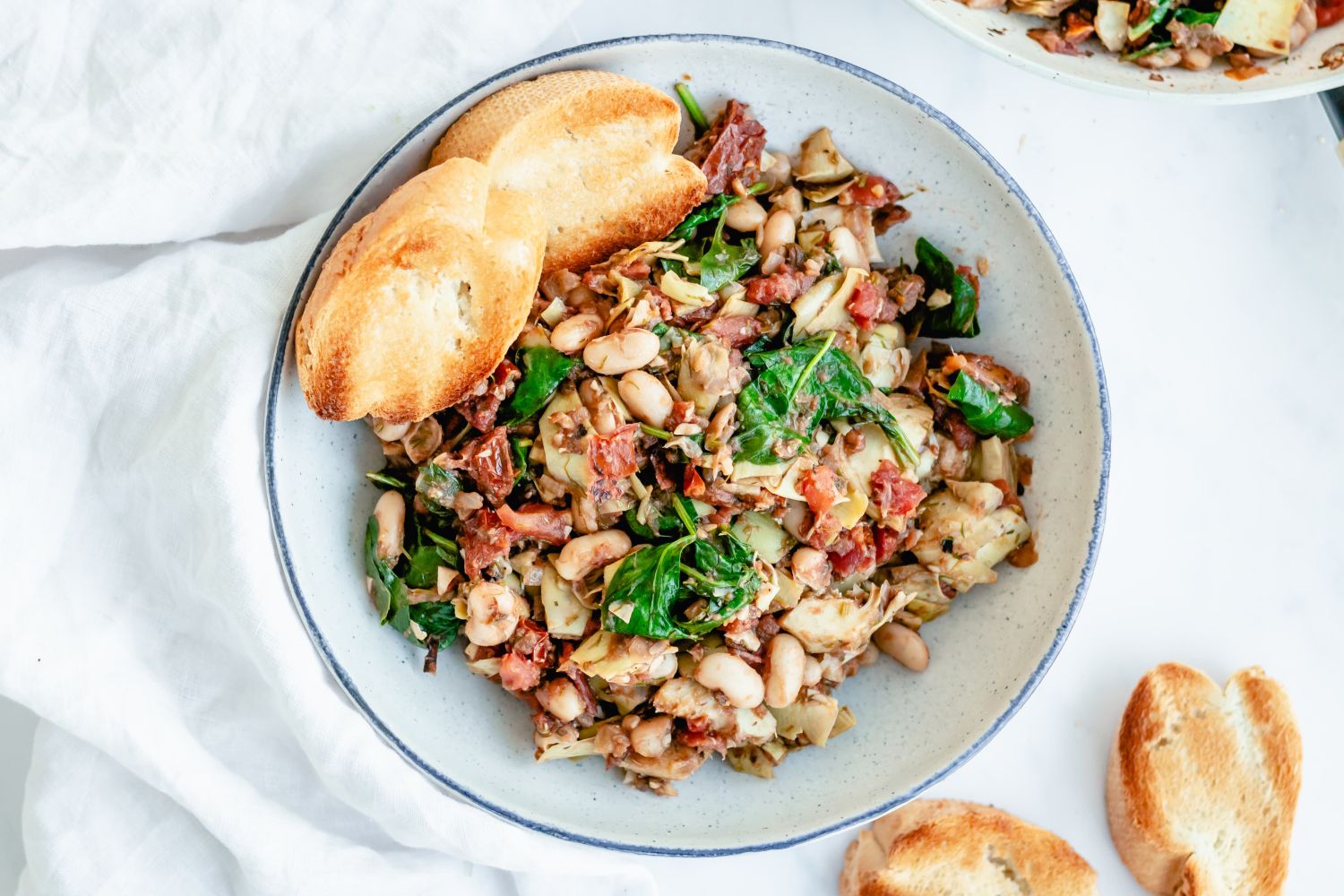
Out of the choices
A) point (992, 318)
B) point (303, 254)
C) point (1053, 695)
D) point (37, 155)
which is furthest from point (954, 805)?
point (37, 155)

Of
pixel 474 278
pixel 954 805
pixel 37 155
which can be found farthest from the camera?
pixel 954 805

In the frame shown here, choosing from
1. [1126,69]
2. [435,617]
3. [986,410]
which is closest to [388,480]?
[435,617]

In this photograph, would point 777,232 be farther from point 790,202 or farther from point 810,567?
point 810,567

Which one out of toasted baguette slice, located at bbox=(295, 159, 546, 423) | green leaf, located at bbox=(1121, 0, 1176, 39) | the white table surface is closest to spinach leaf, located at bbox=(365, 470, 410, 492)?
toasted baguette slice, located at bbox=(295, 159, 546, 423)

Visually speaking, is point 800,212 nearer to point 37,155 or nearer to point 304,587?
point 304,587

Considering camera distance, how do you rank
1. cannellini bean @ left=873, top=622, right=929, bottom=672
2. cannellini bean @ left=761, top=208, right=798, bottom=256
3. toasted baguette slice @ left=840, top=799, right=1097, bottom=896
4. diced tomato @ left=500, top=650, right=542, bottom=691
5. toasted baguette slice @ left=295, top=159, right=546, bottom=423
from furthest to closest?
toasted baguette slice @ left=840, top=799, right=1097, bottom=896 < cannellini bean @ left=873, top=622, right=929, bottom=672 < cannellini bean @ left=761, top=208, right=798, bottom=256 < diced tomato @ left=500, top=650, right=542, bottom=691 < toasted baguette slice @ left=295, top=159, right=546, bottom=423

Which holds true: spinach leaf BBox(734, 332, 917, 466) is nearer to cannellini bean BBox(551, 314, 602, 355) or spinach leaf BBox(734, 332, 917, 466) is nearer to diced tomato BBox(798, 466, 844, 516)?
diced tomato BBox(798, 466, 844, 516)
